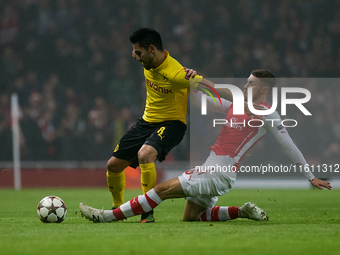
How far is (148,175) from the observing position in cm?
511

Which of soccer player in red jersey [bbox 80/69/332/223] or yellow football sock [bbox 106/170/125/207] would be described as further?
yellow football sock [bbox 106/170/125/207]

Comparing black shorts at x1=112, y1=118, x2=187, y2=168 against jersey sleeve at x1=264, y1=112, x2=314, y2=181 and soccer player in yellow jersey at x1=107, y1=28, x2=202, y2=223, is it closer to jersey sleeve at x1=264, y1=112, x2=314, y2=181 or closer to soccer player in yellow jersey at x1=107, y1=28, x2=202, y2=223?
soccer player in yellow jersey at x1=107, y1=28, x2=202, y2=223

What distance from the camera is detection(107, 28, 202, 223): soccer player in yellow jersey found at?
16.9ft

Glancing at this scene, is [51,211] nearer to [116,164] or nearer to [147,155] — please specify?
[116,164]

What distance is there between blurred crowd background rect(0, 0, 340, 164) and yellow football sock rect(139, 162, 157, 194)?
7.34 metres

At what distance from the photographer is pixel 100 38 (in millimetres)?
15344

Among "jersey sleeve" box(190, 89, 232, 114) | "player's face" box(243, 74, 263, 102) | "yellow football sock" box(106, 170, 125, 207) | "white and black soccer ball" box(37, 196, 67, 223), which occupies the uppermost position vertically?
"player's face" box(243, 74, 263, 102)

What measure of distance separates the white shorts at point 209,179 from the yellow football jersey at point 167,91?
67cm

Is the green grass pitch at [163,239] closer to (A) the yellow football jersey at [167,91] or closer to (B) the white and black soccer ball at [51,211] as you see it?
(B) the white and black soccer ball at [51,211]

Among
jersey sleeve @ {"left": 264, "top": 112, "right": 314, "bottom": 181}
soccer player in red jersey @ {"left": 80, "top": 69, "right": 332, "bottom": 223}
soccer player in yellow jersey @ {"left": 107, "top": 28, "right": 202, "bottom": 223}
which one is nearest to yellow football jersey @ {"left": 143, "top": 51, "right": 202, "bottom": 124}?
soccer player in yellow jersey @ {"left": 107, "top": 28, "right": 202, "bottom": 223}

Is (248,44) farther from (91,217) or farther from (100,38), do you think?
(91,217)

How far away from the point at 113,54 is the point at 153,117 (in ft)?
32.3

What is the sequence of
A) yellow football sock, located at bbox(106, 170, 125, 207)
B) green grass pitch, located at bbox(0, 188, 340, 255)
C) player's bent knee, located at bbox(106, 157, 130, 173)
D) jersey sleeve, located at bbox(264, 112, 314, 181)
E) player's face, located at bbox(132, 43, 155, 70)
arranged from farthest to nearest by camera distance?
yellow football sock, located at bbox(106, 170, 125, 207) < player's bent knee, located at bbox(106, 157, 130, 173) < player's face, located at bbox(132, 43, 155, 70) < jersey sleeve, located at bbox(264, 112, 314, 181) < green grass pitch, located at bbox(0, 188, 340, 255)

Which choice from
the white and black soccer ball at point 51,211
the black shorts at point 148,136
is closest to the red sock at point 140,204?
the black shorts at point 148,136
